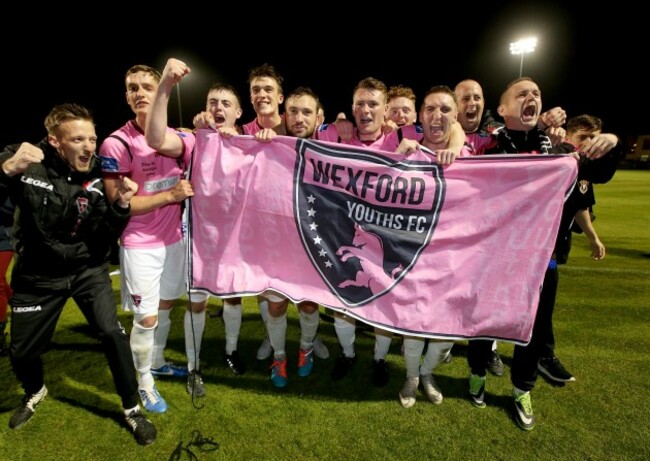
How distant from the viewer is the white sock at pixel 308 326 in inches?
154

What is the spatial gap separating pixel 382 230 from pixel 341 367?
163 cm

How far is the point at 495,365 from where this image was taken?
13.2 feet

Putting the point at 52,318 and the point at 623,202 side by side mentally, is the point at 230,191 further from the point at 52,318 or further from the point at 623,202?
the point at 623,202

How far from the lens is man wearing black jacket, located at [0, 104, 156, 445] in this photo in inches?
108

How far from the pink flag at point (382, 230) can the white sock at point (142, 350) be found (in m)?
0.55

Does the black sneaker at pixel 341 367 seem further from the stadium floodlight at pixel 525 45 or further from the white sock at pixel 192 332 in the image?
the stadium floodlight at pixel 525 45

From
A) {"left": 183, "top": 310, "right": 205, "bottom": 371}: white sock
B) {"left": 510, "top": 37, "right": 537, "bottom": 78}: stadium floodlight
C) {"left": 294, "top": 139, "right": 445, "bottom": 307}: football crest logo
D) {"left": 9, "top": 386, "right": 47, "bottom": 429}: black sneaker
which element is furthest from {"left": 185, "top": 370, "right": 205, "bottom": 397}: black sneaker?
{"left": 510, "top": 37, "right": 537, "bottom": 78}: stadium floodlight

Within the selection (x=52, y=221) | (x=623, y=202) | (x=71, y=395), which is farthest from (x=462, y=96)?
(x=623, y=202)

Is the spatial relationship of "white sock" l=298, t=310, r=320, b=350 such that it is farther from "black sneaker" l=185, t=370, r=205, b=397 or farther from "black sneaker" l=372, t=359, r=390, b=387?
"black sneaker" l=185, t=370, r=205, b=397

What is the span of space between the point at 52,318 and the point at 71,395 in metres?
1.02

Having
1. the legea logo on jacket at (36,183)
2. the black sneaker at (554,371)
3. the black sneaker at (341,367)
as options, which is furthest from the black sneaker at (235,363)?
the black sneaker at (554,371)

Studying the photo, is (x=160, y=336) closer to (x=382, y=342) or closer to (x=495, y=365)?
(x=382, y=342)

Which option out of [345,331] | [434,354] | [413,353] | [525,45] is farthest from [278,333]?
[525,45]

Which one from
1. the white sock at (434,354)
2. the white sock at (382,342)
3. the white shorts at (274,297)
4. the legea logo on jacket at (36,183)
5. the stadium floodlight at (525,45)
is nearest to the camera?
the legea logo on jacket at (36,183)
